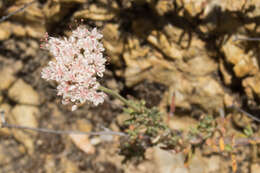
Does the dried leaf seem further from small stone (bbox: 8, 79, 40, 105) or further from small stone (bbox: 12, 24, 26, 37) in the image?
small stone (bbox: 12, 24, 26, 37)

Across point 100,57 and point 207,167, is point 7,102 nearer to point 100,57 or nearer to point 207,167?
point 100,57

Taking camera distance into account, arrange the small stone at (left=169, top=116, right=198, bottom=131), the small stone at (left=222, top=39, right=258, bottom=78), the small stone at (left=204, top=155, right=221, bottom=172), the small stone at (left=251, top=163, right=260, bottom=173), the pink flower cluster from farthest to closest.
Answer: the small stone at (left=169, top=116, right=198, bottom=131), the small stone at (left=204, top=155, right=221, bottom=172), the small stone at (left=251, top=163, right=260, bottom=173), the small stone at (left=222, top=39, right=258, bottom=78), the pink flower cluster

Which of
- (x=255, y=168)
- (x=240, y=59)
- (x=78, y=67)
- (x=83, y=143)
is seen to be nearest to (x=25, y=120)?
(x=83, y=143)

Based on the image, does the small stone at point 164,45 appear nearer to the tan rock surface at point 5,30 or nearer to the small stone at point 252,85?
the small stone at point 252,85

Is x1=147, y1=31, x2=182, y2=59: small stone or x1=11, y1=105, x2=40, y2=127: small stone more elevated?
x1=147, y1=31, x2=182, y2=59: small stone

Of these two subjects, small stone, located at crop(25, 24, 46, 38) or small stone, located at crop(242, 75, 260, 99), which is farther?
small stone, located at crop(25, 24, 46, 38)

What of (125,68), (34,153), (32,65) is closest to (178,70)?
(125,68)

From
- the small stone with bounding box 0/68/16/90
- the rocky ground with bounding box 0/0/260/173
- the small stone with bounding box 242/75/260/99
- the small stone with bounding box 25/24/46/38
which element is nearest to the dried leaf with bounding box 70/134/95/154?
the rocky ground with bounding box 0/0/260/173

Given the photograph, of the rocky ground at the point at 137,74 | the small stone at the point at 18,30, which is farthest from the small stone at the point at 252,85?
the small stone at the point at 18,30
